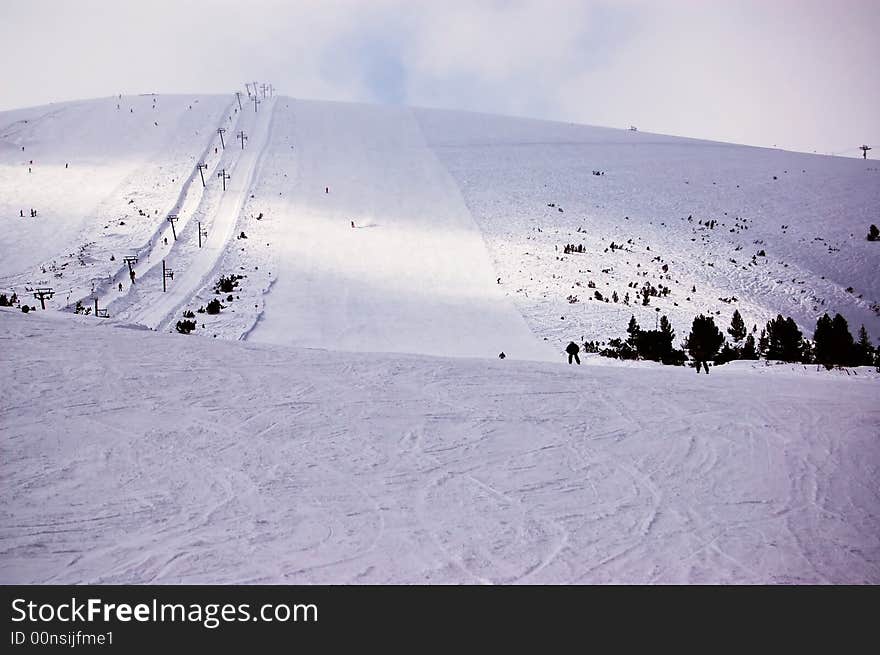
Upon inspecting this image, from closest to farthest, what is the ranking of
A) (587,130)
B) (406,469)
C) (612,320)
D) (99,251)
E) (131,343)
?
(406,469) → (131,343) → (612,320) → (99,251) → (587,130)

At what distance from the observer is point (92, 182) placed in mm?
35594

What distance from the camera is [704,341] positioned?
17953 mm

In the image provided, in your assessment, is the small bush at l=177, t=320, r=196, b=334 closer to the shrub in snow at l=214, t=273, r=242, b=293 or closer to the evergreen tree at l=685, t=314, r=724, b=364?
the shrub in snow at l=214, t=273, r=242, b=293

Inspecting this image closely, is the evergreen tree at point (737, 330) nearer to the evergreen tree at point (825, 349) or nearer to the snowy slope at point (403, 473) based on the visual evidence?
the evergreen tree at point (825, 349)

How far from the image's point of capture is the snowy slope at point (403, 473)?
5.04m

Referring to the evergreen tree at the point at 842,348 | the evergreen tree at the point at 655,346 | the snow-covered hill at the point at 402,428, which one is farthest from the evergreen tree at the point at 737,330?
the evergreen tree at the point at 842,348

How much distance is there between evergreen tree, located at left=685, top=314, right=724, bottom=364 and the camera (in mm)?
17688

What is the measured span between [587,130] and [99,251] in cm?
4476

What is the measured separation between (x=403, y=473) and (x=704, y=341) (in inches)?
540

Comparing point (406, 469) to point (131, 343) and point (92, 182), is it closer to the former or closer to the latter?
point (131, 343)

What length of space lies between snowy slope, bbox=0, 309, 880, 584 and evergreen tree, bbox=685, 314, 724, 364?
24.2 feet

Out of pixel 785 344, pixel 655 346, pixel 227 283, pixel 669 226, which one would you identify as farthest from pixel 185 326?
pixel 669 226

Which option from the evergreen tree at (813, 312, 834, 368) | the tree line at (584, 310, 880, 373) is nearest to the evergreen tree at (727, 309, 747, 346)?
the tree line at (584, 310, 880, 373)
